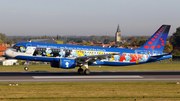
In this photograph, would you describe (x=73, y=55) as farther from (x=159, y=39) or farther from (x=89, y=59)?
(x=159, y=39)

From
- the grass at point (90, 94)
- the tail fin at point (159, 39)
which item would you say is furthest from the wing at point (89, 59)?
the grass at point (90, 94)

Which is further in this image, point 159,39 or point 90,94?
point 159,39

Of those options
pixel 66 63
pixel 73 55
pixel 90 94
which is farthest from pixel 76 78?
pixel 90 94

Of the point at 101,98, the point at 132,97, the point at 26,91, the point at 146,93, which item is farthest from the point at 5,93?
the point at 146,93

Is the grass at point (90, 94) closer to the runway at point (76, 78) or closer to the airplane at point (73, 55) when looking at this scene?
the runway at point (76, 78)

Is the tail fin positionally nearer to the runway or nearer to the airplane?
the airplane

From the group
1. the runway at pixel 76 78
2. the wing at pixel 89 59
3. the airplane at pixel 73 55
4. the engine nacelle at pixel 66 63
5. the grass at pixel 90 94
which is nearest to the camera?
the grass at pixel 90 94

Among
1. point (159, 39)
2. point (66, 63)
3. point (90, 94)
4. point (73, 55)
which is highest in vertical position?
point (159, 39)

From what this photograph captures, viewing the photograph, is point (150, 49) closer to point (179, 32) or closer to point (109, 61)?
point (109, 61)

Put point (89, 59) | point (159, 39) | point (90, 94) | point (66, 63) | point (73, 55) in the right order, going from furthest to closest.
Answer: point (159, 39) → point (73, 55) → point (89, 59) → point (66, 63) → point (90, 94)

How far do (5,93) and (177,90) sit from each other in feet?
49.5

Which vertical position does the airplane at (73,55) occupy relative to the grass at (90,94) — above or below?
above

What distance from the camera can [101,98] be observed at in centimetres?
1720

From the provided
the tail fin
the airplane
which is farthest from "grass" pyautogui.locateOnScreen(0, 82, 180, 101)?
the tail fin
